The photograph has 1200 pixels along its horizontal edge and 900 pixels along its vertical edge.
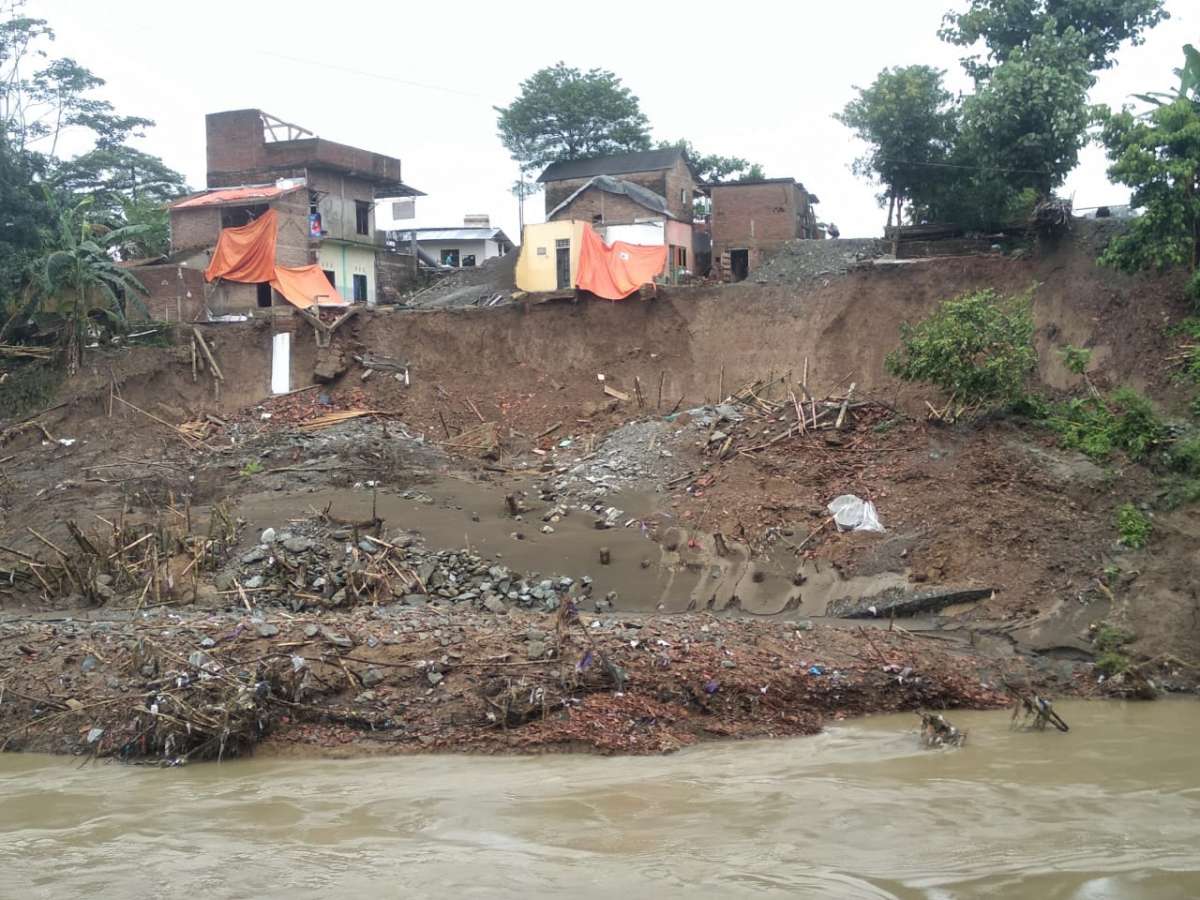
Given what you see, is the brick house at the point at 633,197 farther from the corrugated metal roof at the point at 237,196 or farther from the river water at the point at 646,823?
the river water at the point at 646,823

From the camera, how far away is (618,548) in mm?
15359

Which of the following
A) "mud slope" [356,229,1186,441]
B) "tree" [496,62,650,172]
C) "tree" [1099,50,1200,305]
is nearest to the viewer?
"tree" [1099,50,1200,305]

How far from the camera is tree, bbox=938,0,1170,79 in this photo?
22062 mm

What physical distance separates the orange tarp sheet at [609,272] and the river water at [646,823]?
570 inches

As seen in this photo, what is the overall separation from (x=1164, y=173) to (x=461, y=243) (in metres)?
24.3

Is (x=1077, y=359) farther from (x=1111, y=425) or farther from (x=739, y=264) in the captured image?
(x=739, y=264)

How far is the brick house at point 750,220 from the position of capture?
95.2ft

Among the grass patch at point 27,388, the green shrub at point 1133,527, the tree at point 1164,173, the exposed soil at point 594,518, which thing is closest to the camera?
the exposed soil at point 594,518

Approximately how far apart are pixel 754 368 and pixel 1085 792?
565 inches

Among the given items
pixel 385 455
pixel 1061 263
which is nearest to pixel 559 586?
pixel 385 455

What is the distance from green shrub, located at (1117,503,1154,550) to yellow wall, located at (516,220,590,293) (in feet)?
52.3

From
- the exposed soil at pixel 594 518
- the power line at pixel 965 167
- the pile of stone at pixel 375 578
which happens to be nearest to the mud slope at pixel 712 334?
the exposed soil at pixel 594 518

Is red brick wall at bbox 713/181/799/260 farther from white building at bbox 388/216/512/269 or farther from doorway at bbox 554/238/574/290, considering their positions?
white building at bbox 388/216/512/269

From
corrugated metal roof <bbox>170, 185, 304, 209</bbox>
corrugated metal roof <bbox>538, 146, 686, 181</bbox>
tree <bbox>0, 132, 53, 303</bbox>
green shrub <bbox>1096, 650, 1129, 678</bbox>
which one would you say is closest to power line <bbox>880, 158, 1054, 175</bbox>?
corrugated metal roof <bbox>538, 146, 686, 181</bbox>
